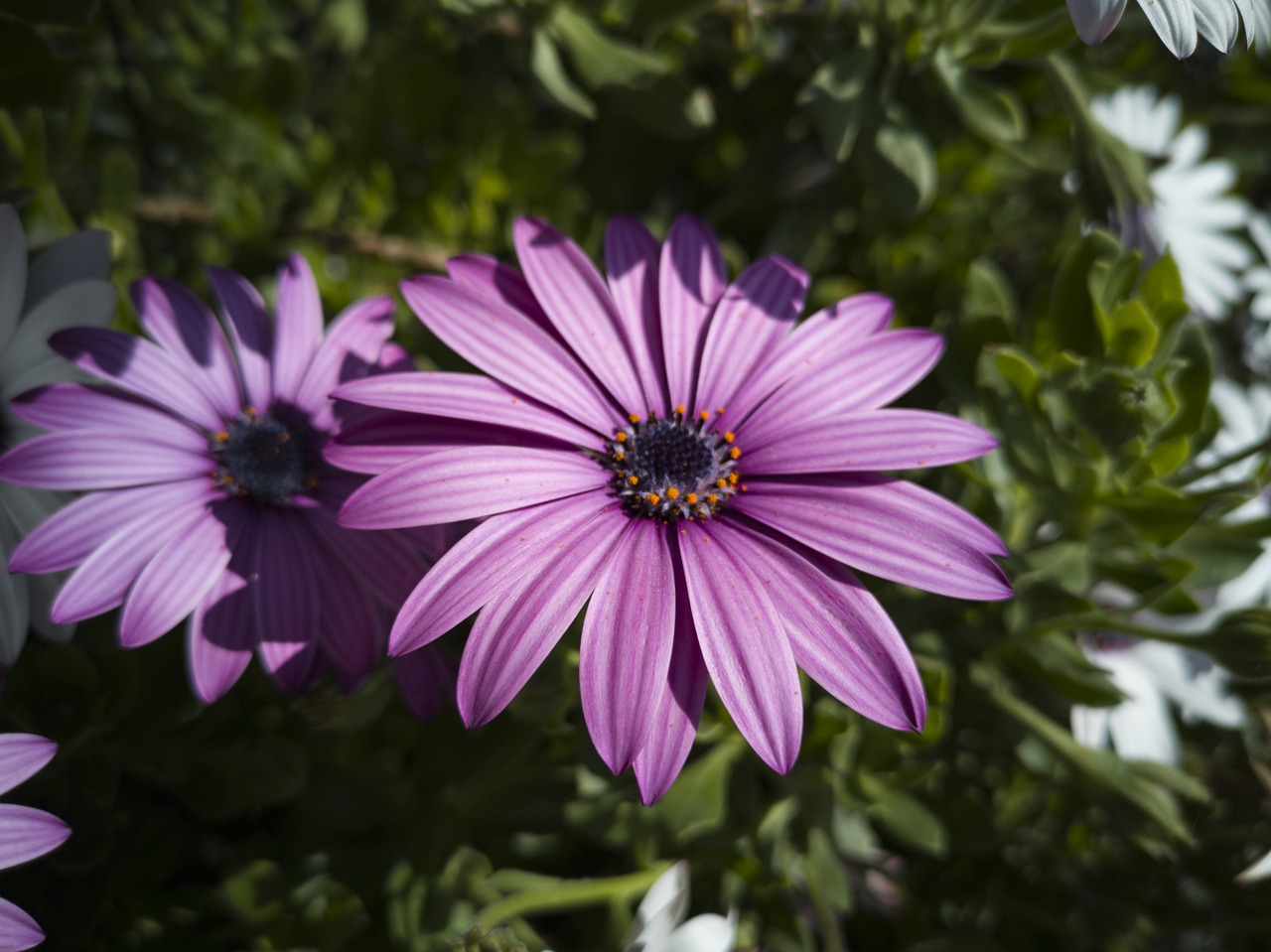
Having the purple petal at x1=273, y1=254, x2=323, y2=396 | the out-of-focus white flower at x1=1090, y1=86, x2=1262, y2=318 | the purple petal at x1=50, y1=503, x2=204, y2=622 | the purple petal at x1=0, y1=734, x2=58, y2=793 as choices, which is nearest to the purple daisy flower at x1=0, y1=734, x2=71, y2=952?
the purple petal at x1=0, y1=734, x2=58, y2=793

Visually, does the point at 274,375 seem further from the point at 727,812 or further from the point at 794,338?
the point at 727,812

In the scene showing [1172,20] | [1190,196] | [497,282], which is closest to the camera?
[1172,20]

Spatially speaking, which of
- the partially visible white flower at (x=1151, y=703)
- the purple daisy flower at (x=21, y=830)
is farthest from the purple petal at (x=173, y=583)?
the partially visible white flower at (x=1151, y=703)

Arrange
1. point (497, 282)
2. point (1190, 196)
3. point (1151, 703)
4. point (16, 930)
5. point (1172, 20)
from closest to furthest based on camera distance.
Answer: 1. point (16, 930)
2. point (1172, 20)
3. point (497, 282)
4. point (1151, 703)
5. point (1190, 196)

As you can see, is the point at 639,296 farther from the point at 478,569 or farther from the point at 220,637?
the point at 220,637

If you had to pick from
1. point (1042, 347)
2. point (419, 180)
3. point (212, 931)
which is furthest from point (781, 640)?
point (419, 180)

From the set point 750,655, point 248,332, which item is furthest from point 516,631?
point 248,332
